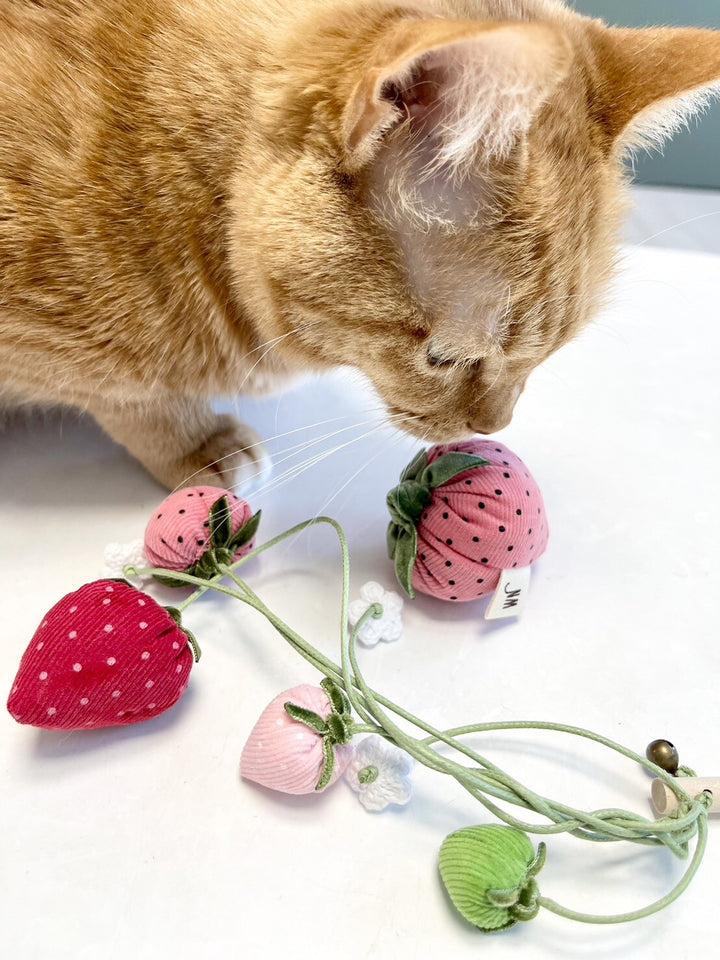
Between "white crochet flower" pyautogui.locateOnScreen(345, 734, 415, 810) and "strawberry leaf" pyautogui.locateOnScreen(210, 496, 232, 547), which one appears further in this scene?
"strawberry leaf" pyautogui.locateOnScreen(210, 496, 232, 547)

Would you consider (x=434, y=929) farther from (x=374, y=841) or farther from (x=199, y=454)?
(x=199, y=454)

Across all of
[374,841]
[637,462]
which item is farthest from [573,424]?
[374,841]

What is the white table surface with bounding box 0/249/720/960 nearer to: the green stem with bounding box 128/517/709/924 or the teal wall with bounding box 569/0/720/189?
the green stem with bounding box 128/517/709/924

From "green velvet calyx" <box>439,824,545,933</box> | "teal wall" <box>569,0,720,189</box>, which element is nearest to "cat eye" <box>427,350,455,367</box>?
"green velvet calyx" <box>439,824,545,933</box>

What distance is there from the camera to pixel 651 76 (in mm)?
653

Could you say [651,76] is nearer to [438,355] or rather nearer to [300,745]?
[438,355]

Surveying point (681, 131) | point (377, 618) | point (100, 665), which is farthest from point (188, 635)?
point (681, 131)

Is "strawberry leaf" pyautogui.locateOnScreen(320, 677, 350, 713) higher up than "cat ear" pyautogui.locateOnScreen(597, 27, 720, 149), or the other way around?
"cat ear" pyautogui.locateOnScreen(597, 27, 720, 149)

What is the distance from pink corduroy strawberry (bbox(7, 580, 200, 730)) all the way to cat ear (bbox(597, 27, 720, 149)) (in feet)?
1.92

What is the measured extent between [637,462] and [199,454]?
0.57 metres

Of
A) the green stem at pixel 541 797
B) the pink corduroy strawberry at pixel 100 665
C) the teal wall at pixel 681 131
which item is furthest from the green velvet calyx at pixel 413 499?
the teal wall at pixel 681 131

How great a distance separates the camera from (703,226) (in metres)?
1.41

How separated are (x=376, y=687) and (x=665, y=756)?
28 cm

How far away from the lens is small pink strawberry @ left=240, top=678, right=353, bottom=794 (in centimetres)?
65
